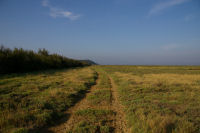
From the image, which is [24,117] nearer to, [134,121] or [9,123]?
[9,123]

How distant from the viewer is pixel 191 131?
3975 millimetres

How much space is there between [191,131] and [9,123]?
7.07m

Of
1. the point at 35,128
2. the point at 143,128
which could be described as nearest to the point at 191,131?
the point at 143,128

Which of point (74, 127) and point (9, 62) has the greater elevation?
point (9, 62)

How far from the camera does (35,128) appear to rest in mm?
4262

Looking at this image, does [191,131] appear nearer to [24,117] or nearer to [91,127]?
[91,127]

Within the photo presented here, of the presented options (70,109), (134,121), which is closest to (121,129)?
(134,121)

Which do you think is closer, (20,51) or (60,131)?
(60,131)

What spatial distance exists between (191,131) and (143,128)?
69.1 inches

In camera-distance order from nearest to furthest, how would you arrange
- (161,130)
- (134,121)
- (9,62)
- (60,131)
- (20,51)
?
(161,130) → (60,131) → (134,121) → (9,62) → (20,51)

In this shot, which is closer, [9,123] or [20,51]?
[9,123]

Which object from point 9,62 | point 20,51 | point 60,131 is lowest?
point 60,131

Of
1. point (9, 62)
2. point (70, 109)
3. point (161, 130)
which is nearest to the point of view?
point (161, 130)

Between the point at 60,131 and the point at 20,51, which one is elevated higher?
the point at 20,51
